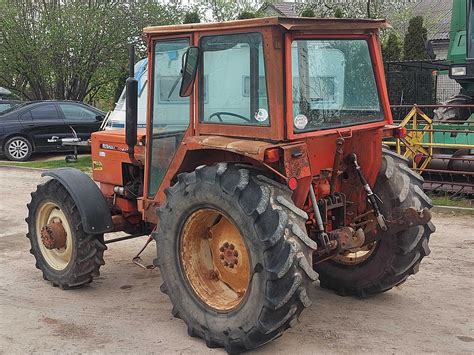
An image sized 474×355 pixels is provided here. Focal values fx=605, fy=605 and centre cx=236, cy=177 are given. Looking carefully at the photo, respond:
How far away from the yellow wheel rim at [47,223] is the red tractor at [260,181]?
0.11 meters

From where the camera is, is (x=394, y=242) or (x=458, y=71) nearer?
(x=394, y=242)

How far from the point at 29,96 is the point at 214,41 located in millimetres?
20449

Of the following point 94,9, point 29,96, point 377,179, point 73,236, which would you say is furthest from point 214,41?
point 29,96

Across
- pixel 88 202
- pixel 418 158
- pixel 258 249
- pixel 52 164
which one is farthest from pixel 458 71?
pixel 52 164

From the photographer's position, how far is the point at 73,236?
5.28 m

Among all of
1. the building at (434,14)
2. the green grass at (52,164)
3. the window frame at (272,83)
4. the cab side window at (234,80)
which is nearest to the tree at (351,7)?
the building at (434,14)

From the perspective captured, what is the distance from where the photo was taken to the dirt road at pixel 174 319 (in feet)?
14.0

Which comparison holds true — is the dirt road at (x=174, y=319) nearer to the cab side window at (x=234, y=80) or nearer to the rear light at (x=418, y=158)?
the cab side window at (x=234, y=80)

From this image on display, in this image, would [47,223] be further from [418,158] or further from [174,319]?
[418,158]

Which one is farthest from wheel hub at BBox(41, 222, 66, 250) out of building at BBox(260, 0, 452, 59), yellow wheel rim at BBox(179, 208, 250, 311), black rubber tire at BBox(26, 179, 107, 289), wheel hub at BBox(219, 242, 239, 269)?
building at BBox(260, 0, 452, 59)

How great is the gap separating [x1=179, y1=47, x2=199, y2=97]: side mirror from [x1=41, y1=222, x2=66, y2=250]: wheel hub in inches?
77.9

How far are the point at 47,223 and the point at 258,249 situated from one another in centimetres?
269

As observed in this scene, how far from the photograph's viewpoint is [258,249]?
3812 millimetres

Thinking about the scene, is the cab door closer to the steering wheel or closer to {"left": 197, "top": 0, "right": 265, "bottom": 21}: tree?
the steering wheel
